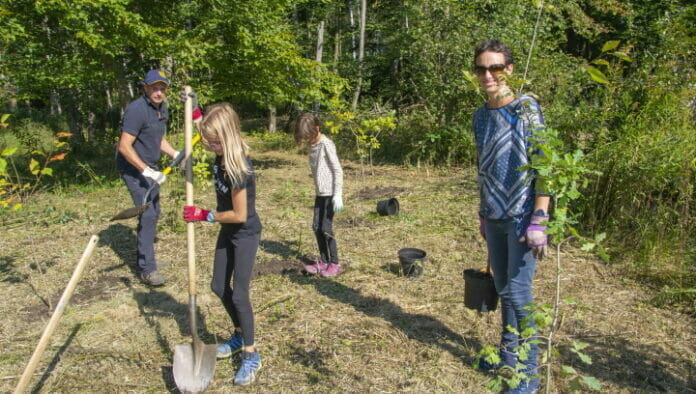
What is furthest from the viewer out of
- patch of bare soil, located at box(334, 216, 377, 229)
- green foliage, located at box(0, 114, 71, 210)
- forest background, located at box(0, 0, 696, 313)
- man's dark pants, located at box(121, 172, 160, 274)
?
patch of bare soil, located at box(334, 216, 377, 229)

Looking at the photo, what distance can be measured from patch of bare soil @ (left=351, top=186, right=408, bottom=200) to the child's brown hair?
3161 millimetres

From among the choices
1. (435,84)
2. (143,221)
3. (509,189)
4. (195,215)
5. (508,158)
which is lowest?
(143,221)

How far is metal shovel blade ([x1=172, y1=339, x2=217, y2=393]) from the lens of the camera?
2.65 meters

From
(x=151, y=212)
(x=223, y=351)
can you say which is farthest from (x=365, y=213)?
(x=223, y=351)

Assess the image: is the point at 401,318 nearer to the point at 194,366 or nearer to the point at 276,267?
the point at 276,267

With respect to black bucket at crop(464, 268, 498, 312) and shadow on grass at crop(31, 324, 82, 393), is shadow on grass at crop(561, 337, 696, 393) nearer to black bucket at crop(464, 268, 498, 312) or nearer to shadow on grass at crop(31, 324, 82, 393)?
black bucket at crop(464, 268, 498, 312)

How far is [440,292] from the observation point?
393cm

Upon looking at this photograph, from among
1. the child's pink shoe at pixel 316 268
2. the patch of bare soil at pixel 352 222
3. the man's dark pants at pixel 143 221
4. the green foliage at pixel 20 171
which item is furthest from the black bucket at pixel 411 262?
the green foliage at pixel 20 171

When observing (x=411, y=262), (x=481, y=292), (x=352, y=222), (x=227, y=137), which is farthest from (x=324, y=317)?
(x=352, y=222)

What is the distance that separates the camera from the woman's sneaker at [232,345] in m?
3.00

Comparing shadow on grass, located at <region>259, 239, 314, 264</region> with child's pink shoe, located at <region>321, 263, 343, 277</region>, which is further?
shadow on grass, located at <region>259, 239, 314, 264</region>

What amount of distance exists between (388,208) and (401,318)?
8.21ft

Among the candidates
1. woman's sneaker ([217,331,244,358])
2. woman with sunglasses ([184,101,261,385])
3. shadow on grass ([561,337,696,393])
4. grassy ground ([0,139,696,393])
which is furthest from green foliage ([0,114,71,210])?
shadow on grass ([561,337,696,393])

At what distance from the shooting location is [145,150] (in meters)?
4.14
